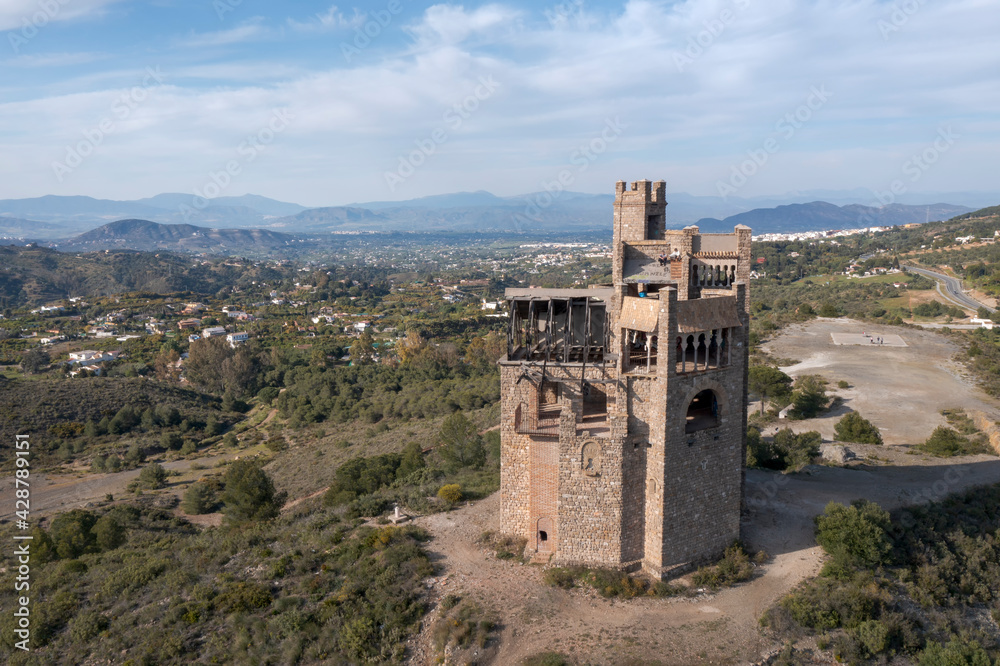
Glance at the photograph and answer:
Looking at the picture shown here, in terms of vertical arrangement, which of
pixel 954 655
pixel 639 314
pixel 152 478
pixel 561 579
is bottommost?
pixel 152 478

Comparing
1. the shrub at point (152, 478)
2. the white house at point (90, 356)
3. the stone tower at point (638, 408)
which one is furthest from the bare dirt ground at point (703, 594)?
the white house at point (90, 356)

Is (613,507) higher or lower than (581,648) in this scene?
higher

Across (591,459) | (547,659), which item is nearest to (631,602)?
(547,659)

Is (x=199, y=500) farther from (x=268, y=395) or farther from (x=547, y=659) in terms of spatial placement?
(x=268, y=395)

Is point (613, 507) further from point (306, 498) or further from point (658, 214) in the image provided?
point (306, 498)

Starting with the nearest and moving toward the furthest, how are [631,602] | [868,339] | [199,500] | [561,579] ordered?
[631,602], [561,579], [199,500], [868,339]

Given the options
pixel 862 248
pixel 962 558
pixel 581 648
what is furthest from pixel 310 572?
pixel 862 248
